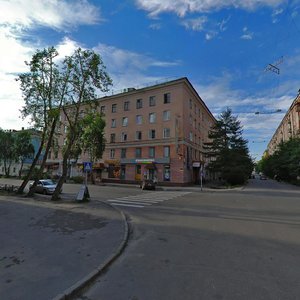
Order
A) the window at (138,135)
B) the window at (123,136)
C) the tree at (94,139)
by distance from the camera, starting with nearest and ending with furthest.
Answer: the tree at (94,139), the window at (138,135), the window at (123,136)

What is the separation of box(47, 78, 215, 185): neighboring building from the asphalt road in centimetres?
2495

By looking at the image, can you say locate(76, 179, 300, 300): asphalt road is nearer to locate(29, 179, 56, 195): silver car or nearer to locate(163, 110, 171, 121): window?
locate(29, 179, 56, 195): silver car

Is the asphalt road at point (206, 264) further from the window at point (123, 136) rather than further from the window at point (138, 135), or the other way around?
the window at point (123, 136)

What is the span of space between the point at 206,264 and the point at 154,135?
32962 mm

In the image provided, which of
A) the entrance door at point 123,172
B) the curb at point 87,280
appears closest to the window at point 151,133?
the entrance door at point 123,172

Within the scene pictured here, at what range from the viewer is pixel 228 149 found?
3669cm

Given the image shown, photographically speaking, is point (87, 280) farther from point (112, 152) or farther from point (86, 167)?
point (112, 152)

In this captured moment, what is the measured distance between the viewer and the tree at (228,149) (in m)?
36.6

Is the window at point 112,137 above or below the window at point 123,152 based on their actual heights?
above

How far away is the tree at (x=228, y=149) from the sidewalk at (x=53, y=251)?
96.4ft

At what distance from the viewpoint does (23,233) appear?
7.61 meters

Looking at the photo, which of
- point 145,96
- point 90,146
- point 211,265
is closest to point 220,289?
point 211,265

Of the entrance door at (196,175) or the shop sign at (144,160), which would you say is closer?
the shop sign at (144,160)

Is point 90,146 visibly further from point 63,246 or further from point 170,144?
point 63,246
